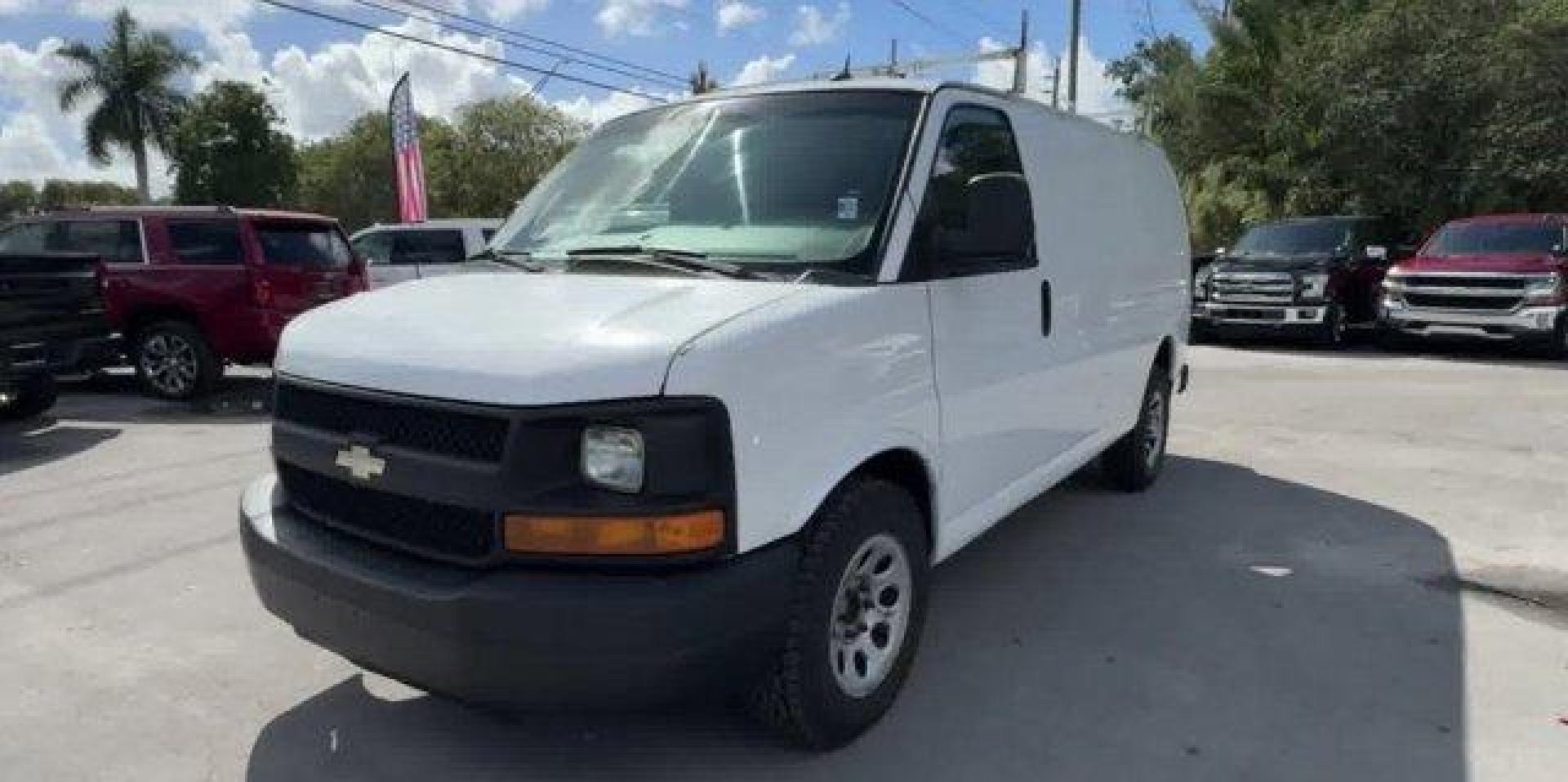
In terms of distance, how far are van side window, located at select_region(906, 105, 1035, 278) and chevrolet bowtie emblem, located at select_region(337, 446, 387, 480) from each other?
5.47 feet

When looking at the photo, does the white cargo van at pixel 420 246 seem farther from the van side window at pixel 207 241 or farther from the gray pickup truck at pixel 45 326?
the gray pickup truck at pixel 45 326

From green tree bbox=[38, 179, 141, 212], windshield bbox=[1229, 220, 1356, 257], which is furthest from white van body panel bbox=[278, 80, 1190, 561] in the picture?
green tree bbox=[38, 179, 141, 212]

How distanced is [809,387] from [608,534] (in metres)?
0.68

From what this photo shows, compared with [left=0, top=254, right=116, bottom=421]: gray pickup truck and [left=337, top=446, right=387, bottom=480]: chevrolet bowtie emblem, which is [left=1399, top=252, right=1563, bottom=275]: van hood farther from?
[left=0, top=254, right=116, bottom=421]: gray pickup truck

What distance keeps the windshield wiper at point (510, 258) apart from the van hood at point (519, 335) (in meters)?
0.21

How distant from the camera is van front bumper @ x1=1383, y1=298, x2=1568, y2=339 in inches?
515

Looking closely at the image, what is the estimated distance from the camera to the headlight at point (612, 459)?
8.80ft

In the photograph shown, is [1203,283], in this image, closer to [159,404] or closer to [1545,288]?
[1545,288]

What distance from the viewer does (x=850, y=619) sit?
3408 mm

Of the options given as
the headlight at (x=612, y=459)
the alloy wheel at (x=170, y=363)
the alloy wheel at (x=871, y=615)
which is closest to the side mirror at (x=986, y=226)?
the alloy wheel at (x=871, y=615)

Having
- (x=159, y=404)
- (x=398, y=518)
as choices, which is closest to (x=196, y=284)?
(x=159, y=404)

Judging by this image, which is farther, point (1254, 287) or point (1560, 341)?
point (1254, 287)

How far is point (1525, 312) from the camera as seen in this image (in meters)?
13.1

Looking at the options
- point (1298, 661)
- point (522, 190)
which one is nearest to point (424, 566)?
point (1298, 661)
